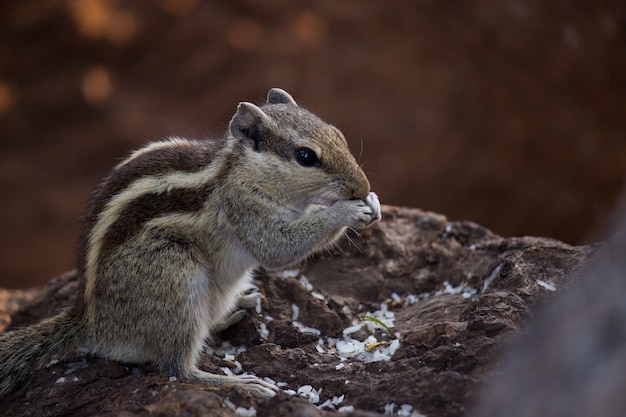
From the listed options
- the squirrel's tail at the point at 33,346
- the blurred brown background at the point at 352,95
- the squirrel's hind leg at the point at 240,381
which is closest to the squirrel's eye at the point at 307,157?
the squirrel's hind leg at the point at 240,381

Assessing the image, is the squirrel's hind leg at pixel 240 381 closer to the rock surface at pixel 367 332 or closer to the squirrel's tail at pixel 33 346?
the rock surface at pixel 367 332

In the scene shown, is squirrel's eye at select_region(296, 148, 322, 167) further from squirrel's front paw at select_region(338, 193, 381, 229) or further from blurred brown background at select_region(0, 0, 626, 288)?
blurred brown background at select_region(0, 0, 626, 288)

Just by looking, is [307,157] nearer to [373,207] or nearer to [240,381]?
[373,207]

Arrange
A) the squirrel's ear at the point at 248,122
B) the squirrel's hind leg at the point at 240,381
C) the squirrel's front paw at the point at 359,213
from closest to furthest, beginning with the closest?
the squirrel's hind leg at the point at 240,381 < the squirrel's front paw at the point at 359,213 < the squirrel's ear at the point at 248,122

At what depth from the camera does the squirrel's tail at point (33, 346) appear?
4.46 meters

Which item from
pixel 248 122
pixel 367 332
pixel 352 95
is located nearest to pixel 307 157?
pixel 248 122

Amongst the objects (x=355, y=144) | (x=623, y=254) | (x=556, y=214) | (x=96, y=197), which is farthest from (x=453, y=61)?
(x=623, y=254)

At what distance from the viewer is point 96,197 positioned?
493cm

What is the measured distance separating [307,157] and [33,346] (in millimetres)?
2014

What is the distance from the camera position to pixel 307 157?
Answer: 4680 mm

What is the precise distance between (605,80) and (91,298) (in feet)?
27.4

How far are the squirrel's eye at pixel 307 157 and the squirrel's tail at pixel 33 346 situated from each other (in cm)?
169

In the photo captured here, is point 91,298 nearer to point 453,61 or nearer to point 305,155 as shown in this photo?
point 305,155

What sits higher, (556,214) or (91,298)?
(556,214)
